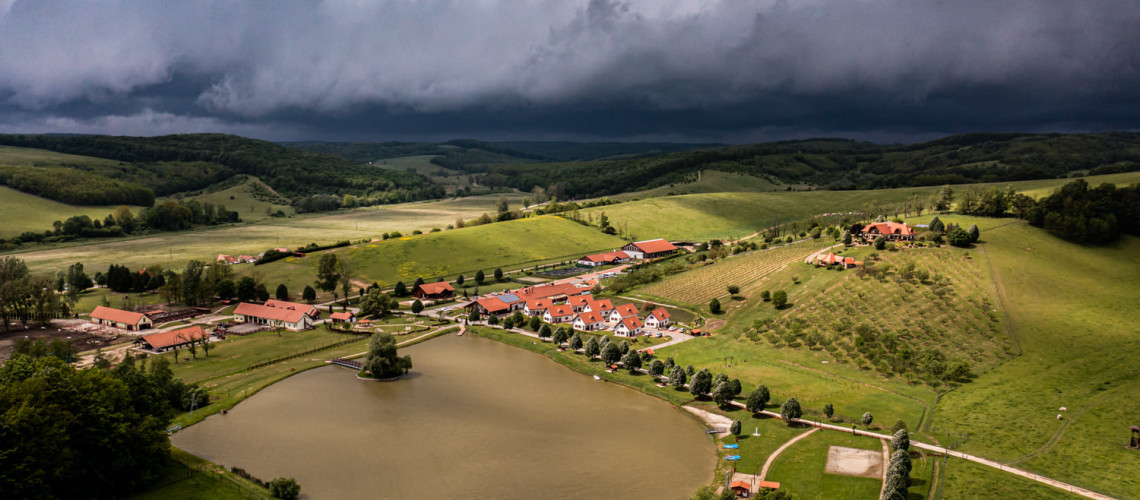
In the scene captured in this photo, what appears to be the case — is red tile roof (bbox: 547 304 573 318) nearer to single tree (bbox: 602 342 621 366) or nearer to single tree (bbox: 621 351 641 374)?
single tree (bbox: 602 342 621 366)

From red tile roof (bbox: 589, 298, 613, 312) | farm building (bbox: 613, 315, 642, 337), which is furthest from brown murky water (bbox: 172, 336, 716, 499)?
red tile roof (bbox: 589, 298, 613, 312)

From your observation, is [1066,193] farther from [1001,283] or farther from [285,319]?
[285,319]

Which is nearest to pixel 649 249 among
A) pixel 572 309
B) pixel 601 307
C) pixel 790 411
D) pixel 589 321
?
pixel 601 307

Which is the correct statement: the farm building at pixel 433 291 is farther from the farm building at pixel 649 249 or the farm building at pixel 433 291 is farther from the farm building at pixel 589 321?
the farm building at pixel 649 249

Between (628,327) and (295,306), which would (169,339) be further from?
(628,327)

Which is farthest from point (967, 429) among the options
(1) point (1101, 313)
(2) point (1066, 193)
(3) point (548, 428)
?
(2) point (1066, 193)

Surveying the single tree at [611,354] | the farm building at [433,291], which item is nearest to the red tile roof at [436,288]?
the farm building at [433,291]
